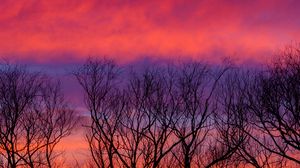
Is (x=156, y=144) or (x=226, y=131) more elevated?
(x=226, y=131)

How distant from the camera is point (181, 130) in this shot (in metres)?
25.9

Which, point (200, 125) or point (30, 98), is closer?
point (200, 125)

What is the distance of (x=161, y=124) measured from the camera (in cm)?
2511

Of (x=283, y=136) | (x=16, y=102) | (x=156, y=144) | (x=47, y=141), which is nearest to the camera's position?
(x=283, y=136)

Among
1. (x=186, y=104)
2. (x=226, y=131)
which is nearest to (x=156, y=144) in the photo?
(x=186, y=104)

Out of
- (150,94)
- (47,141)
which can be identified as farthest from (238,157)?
(47,141)

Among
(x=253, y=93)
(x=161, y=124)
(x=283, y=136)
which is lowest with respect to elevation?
(x=283, y=136)

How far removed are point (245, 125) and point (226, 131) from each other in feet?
3.66

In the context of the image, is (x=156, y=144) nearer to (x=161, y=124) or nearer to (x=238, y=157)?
(x=161, y=124)

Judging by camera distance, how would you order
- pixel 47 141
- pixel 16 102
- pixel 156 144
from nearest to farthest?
pixel 156 144, pixel 16 102, pixel 47 141

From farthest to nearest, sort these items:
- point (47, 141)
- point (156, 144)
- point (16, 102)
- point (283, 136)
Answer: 1. point (47, 141)
2. point (16, 102)
3. point (156, 144)
4. point (283, 136)

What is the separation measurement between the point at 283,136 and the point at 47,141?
13.7m

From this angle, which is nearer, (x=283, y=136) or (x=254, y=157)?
(x=283, y=136)

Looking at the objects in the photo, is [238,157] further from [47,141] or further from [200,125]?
[47,141]
